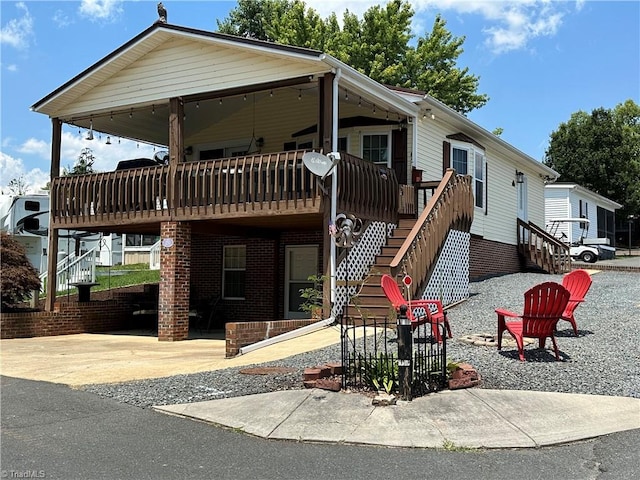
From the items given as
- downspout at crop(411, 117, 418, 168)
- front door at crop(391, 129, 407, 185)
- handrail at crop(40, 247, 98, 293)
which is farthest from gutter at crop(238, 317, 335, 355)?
handrail at crop(40, 247, 98, 293)

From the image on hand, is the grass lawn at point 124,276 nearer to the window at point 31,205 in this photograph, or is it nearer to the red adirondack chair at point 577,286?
the window at point 31,205

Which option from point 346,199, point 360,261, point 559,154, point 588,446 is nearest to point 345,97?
point 346,199

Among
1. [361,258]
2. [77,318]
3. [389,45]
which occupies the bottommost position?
[77,318]

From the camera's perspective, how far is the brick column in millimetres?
13914

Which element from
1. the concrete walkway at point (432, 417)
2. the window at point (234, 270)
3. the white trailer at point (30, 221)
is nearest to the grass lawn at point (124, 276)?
the white trailer at point (30, 221)

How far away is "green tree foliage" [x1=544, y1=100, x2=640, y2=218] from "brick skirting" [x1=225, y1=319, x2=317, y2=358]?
37002 millimetres

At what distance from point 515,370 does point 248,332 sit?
467cm

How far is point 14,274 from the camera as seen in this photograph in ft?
48.1

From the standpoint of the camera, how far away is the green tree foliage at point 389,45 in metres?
31.7

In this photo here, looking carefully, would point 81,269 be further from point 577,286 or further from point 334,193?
point 577,286

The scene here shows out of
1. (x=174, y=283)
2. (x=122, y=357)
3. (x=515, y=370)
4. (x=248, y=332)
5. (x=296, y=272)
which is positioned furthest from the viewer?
(x=296, y=272)

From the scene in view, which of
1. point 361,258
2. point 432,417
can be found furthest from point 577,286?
point 432,417

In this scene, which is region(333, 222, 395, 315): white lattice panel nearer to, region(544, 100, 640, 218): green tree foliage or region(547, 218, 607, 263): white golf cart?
region(547, 218, 607, 263): white golf cart
